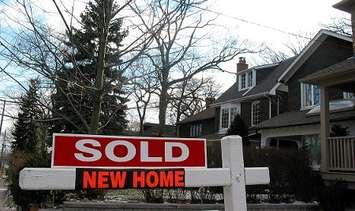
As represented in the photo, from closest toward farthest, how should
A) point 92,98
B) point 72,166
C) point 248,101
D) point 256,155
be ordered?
point 72,166, point 92,98, point 256,155, point 248,101

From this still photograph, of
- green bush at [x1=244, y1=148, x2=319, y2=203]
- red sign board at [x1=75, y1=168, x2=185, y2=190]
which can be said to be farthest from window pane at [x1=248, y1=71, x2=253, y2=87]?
red sign board at [x1=75, y1=168, x2=185, y2=190]

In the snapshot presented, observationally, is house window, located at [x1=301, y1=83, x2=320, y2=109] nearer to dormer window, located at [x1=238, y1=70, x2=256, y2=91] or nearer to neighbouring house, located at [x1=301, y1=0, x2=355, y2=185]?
dormer window, located at [x1=238, y1=70, x2=256, y2=91]

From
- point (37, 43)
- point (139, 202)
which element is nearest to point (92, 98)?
point (37, 43)

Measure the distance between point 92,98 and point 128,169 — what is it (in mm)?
11056

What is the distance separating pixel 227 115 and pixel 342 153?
66.0 feet

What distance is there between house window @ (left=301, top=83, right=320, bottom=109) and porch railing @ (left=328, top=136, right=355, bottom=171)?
35.2ft

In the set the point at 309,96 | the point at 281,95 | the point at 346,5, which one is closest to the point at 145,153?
the point at 346,5

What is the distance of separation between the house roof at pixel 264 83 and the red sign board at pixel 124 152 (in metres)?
26.4

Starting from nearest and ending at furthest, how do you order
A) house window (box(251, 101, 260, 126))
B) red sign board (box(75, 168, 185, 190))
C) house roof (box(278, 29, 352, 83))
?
red sign board (box(75, 168, 185, 190))
house roof (box(278, 29, 352, 83))
house window (box(251, 101, 260, 126))

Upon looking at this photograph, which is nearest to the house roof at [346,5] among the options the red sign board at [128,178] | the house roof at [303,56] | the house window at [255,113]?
the house roof at [303,56]

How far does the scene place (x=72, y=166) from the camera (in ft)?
9.30

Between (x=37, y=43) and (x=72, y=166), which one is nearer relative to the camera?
(x=72, y=166)

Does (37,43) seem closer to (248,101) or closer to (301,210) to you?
(301,210)

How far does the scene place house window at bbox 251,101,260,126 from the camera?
3081 cm
